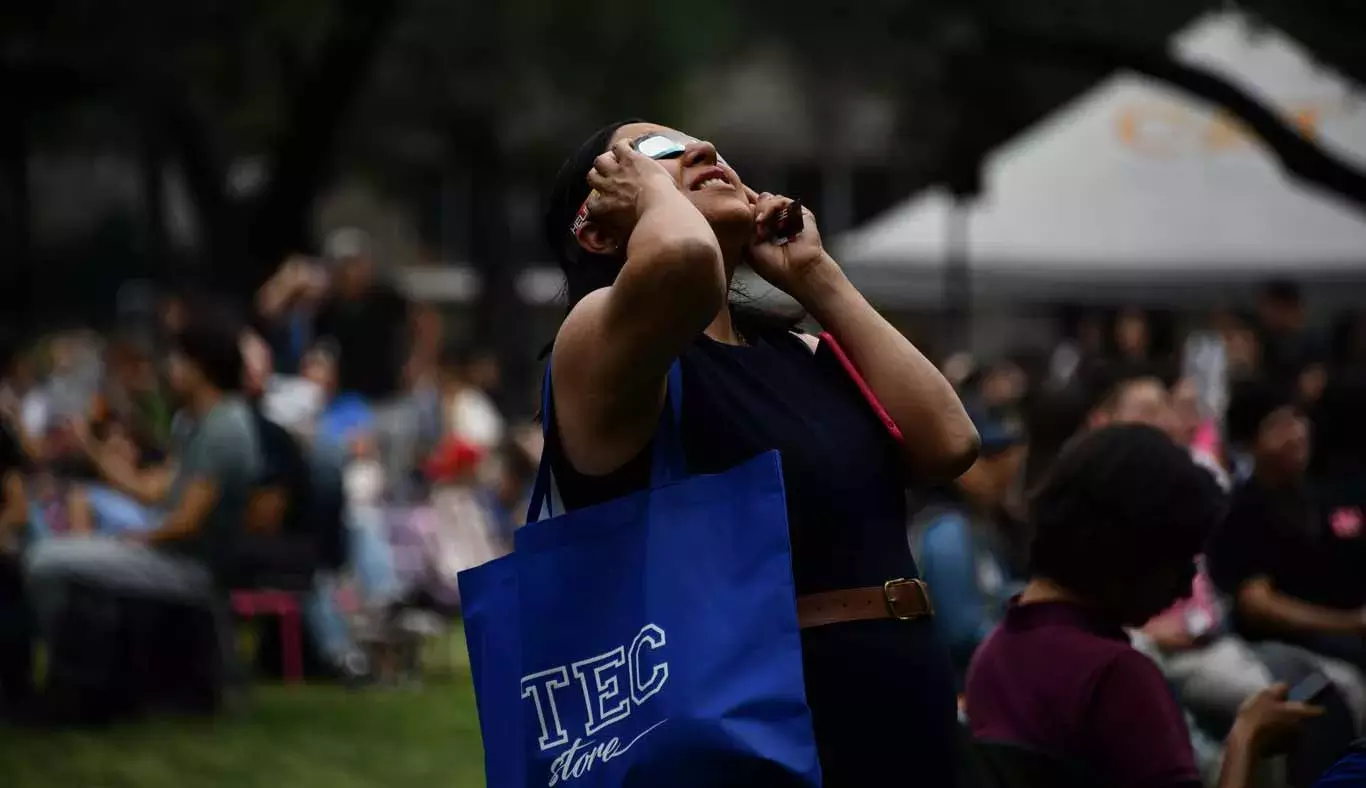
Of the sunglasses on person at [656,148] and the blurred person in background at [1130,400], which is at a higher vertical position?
the sunglasses on person at [656,148]

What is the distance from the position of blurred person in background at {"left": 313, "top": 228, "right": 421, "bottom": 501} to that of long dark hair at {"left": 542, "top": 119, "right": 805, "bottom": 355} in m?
10.9

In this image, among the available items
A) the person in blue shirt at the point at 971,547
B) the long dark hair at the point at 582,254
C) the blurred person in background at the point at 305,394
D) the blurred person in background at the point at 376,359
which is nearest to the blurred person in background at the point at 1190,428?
the person in blue shirt at the point at 971,547

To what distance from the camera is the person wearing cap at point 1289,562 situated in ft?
20.1

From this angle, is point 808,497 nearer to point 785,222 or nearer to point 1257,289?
point 785,222

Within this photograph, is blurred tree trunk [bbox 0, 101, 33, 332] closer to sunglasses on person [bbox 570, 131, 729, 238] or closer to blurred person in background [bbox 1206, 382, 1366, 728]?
blurred person in background [bbox 1206, 382, 1366, 728]

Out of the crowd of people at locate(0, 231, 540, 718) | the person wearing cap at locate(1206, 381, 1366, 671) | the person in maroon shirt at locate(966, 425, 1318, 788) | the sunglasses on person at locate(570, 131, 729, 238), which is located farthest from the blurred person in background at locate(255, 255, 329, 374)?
the sunglasses on person at locate(570, 131, 729, 238)

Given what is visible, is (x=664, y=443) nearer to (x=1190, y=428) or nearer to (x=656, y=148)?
(x=656, y=148)

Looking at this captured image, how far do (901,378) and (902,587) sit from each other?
0.30 metres

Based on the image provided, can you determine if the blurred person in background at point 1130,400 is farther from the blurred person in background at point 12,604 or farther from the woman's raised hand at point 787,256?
the blurred person in background at point 12,604

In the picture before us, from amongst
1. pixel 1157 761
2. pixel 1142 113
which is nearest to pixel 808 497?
pixel 1157 761

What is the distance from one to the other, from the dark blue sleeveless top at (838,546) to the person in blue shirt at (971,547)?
8.60ft

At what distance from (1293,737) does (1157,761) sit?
0.36 meters

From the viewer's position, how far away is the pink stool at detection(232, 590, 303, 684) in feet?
35.1

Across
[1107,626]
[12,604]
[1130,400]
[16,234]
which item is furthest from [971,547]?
[16,234]
